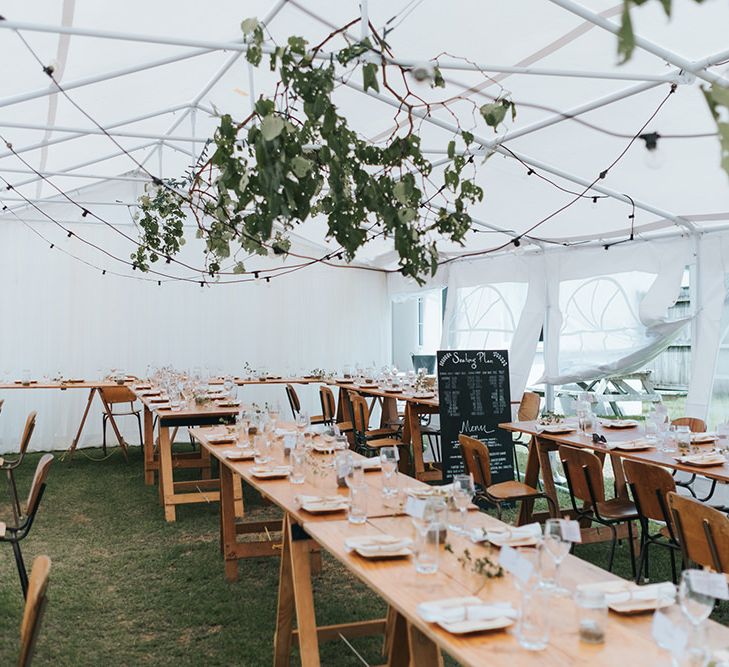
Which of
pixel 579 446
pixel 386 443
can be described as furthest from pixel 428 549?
pixel 386 443

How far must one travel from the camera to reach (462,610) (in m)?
1.97

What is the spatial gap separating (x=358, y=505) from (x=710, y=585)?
1.52 m

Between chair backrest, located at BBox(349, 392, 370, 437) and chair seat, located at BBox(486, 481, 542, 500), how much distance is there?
273cm

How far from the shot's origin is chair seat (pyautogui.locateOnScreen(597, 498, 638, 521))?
4.84 meters

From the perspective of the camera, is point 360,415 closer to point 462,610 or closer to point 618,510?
point 618,510

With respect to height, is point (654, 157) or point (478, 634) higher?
point (654, 157)

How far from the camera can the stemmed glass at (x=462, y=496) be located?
2.80 metres

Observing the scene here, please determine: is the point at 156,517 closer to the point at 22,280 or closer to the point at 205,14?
the point at 205,14

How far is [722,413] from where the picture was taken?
681cm

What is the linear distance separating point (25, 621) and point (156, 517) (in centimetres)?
480

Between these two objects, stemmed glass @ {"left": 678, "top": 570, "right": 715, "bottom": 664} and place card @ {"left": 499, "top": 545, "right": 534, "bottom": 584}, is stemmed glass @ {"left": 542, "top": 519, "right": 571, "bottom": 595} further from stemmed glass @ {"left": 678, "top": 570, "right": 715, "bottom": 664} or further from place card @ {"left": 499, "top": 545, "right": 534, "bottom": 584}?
stemmed glass @ {"left": 678, "top": 570, "right": 715, "bottom": 664}

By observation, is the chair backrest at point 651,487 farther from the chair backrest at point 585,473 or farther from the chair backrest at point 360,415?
the chair backrest at point 360,415

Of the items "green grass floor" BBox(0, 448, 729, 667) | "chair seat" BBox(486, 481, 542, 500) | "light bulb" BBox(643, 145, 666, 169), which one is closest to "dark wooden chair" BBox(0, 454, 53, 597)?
"green grass floor" BBox(0, 448, 729, 667)

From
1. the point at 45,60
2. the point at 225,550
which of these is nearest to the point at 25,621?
the point at 225,550
